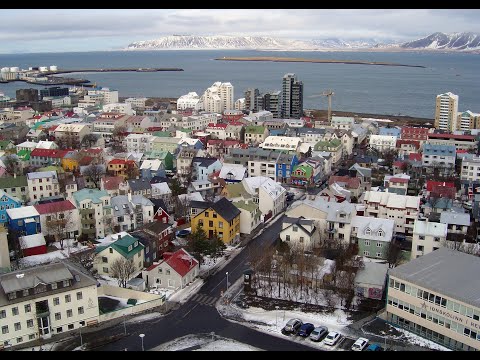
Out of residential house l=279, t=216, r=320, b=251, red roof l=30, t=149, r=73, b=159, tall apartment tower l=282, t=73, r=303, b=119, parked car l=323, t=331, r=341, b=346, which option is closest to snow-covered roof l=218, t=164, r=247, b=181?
residential house l=279, t=216, r=320, b=251

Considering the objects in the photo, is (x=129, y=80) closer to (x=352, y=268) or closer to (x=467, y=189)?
(x=467, y=189)

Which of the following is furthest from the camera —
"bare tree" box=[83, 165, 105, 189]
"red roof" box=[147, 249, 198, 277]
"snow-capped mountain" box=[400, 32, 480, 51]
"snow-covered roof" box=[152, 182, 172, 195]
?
"snow-capped mountain" box=[400, 32, 480, 51]

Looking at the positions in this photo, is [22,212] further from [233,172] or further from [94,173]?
[233,172]

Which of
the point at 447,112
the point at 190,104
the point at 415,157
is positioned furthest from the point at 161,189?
the point at 190,104

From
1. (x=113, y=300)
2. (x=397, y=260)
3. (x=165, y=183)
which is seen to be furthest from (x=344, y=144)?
(x=113, y=300)

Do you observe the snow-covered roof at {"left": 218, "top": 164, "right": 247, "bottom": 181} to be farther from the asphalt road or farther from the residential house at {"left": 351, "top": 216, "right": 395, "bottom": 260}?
the asphalt road

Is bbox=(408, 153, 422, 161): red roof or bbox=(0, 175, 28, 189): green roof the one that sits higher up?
bbox=(408, 153, 422, 161): red roof

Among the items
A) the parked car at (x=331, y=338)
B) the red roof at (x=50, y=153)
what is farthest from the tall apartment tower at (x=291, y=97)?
the parked car at (x=331, y=338)
